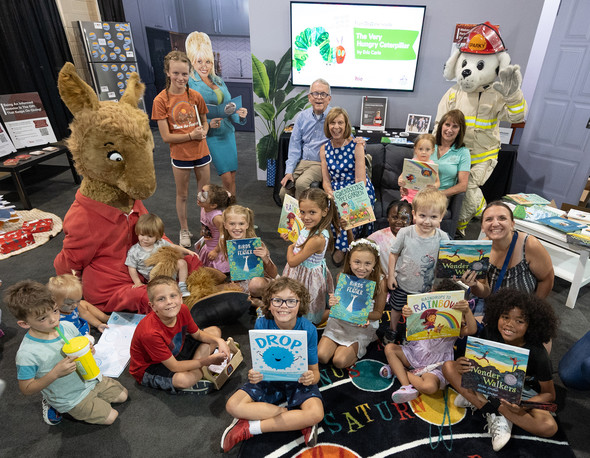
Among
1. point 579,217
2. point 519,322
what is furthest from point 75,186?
point 579,217

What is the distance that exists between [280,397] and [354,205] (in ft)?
4.85

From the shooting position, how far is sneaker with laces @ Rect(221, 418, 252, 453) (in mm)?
1804

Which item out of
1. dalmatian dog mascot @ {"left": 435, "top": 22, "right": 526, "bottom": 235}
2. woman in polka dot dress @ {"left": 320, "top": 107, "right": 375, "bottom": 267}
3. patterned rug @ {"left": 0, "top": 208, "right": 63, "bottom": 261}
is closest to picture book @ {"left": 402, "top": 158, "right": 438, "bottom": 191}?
woman in polka dot dress @ {"left": 320, "top": 107, "right": 375, "bottom": 267}

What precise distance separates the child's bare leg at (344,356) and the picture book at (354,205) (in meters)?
0.97

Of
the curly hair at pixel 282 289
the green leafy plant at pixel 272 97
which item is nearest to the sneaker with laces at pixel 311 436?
the curly hair at pixel 282 289

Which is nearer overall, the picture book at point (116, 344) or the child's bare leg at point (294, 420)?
the child's bare leg at point (294, 420)

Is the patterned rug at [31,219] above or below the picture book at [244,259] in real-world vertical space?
below

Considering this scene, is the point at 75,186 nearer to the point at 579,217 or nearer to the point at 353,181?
the point at 353,181

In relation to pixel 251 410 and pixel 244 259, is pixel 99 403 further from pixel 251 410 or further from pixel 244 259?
pixel 244 259

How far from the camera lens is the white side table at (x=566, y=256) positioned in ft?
9.20

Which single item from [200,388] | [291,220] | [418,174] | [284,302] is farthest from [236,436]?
[418,174]

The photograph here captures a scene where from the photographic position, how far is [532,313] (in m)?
1.84

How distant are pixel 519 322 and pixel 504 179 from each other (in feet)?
10.1

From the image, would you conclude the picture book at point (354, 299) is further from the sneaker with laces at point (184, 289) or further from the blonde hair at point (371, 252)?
the sneaker with laces at point (184, 289)
